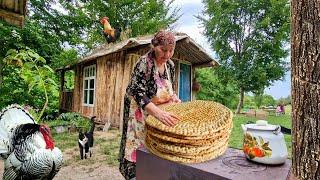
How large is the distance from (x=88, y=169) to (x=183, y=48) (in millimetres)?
5298

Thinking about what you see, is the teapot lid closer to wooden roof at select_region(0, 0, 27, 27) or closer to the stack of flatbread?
the stack of flatbread

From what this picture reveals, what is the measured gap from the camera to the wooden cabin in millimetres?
8133

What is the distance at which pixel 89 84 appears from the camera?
10.0 metres

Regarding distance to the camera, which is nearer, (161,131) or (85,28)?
(161,131)

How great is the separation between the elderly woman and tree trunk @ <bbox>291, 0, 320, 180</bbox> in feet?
2.76

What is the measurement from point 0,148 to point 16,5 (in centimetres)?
205

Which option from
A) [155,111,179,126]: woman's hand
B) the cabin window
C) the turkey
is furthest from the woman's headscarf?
the cabin window

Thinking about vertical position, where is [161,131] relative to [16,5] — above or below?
below

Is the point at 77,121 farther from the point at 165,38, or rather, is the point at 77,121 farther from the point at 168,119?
the point at 168,119

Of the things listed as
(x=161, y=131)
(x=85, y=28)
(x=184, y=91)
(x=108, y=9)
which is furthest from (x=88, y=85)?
(x=161, y=131)

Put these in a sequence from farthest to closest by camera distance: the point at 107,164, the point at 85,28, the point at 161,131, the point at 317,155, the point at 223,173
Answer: the point at 85,28, the point at 107,164, the point at 161,131, the point at 223,173, the point at 317,155

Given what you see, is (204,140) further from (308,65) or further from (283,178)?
(308,65)

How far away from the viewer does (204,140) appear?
3.94 feet

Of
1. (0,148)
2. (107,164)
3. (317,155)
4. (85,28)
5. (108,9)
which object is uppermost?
(108,9)
